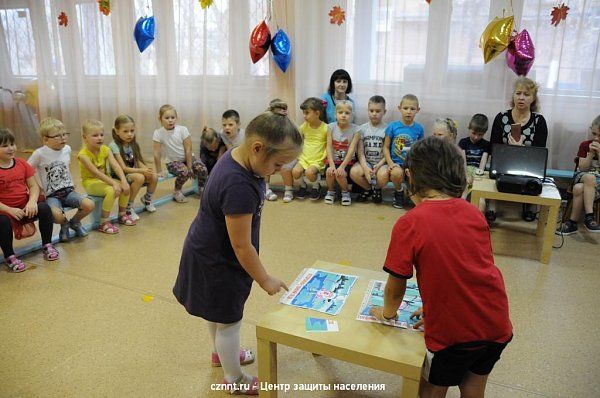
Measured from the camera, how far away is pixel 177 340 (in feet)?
6.24

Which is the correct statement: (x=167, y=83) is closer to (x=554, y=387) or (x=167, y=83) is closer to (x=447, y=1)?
(x=447, y=1)

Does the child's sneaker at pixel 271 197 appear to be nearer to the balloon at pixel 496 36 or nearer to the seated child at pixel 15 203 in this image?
the seated child at pixel 15 203

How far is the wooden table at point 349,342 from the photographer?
3.90ft

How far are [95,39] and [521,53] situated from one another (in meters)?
4.24

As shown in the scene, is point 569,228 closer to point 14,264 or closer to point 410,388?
point 410,388

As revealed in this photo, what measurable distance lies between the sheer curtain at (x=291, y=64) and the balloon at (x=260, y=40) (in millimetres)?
159

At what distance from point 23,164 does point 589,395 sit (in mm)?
2894

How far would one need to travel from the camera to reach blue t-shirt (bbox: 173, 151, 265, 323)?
4.11ft

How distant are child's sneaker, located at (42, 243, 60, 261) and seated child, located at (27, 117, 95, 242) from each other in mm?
152

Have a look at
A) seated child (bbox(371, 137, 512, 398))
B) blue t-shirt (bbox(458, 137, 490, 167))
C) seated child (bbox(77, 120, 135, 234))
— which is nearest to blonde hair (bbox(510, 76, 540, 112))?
blue t-shirt (bbox(458, 137, 490, 167))

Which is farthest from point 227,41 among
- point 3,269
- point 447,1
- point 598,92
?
point 598,92

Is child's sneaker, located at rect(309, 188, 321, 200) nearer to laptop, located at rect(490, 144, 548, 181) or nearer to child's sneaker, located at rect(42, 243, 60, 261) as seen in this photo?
laptop, located at rect(490, 144, 548, 181)

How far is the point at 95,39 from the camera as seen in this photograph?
5016 mm

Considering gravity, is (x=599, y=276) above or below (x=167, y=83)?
below
